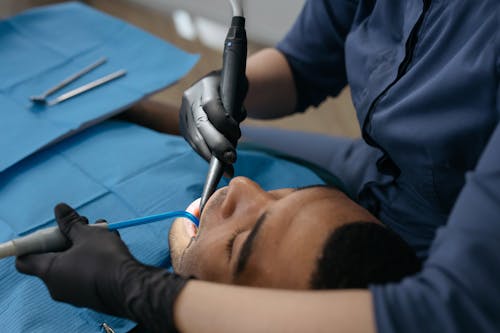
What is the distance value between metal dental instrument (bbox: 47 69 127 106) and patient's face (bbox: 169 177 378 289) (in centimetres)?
59

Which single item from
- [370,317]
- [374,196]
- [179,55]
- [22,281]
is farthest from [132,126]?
[370,317]

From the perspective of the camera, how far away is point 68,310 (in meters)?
0.82

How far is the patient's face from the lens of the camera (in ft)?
2.08

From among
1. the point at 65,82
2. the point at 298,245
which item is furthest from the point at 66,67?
the point at 298,245

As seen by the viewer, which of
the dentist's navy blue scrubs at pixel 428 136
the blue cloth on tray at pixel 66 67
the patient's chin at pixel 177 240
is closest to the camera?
the dentist's navy blue scrubs at pixel 428 136

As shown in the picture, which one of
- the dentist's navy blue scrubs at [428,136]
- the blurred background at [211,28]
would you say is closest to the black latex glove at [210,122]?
the dentist's navy blue scrubs at [428,136]

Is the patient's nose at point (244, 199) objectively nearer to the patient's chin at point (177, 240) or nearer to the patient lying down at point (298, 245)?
the patient lying down at point (298, 245)

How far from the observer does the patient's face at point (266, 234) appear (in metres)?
0.63

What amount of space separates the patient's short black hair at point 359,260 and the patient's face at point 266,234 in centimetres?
1

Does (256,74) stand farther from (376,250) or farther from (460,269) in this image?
(460,269)

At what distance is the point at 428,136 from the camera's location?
→ 772 mm

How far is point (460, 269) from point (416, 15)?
1.60 feet

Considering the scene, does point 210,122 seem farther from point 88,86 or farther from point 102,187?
point 88,86

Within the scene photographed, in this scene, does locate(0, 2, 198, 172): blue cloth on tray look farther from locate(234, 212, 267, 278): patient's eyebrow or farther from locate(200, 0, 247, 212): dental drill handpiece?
locate(234, 212, 267, 278): patient's eyebrow
